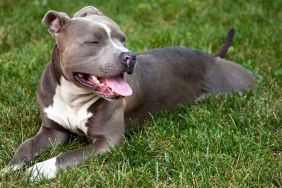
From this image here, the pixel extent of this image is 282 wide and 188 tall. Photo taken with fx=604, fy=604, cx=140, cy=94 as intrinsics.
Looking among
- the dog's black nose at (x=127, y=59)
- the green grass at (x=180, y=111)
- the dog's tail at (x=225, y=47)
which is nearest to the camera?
the green grass at (x=180, y=111)

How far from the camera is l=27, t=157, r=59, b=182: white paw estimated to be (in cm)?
364

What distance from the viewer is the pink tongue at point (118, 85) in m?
3.91

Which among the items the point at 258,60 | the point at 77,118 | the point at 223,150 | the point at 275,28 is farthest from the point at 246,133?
the point at 275,28

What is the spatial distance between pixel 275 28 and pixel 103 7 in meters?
2.22

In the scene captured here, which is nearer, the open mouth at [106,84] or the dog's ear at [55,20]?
the open mouth at [106,84]

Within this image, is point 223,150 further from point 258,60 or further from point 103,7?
point 103,7

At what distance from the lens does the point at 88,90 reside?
4.02 m

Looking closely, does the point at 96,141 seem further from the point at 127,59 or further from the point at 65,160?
the point at 127,59

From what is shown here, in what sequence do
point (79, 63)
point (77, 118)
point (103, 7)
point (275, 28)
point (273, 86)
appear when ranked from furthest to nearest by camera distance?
1. point (103, 7)
2. point (275, 28)
3. point (273, 86)
4. point (77, 118)
5. point (79, 63)

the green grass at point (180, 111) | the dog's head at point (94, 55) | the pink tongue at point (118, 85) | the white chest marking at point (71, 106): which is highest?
the dog's head at point (94, 55)

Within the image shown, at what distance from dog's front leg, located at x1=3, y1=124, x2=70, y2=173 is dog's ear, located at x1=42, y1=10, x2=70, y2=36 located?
0.71 meters

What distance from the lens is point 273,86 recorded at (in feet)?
17.4

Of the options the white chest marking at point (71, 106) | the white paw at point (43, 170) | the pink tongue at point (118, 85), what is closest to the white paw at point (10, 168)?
the white paw at point (43, 170)

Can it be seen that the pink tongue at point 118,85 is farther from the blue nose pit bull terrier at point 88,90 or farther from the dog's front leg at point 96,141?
the dog's front leg at point 96,141
